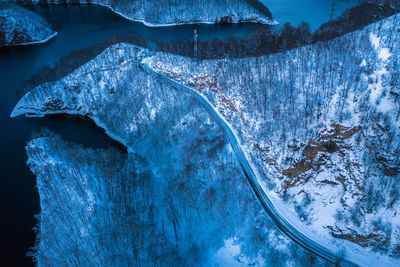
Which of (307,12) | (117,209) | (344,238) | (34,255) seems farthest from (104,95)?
(307,12)

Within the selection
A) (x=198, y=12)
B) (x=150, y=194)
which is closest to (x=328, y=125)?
(x=150, y=194)

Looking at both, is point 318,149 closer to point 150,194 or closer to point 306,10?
point 150,194

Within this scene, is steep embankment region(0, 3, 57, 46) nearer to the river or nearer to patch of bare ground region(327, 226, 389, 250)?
the river

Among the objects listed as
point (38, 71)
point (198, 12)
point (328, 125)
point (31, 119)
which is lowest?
point (31, 119)

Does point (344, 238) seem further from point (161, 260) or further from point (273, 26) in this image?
point (273, 26)

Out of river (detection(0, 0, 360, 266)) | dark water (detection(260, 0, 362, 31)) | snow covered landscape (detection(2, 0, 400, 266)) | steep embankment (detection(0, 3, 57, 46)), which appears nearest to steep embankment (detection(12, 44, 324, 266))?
snow covered landscape (detection(2, 0, 400, 266))
